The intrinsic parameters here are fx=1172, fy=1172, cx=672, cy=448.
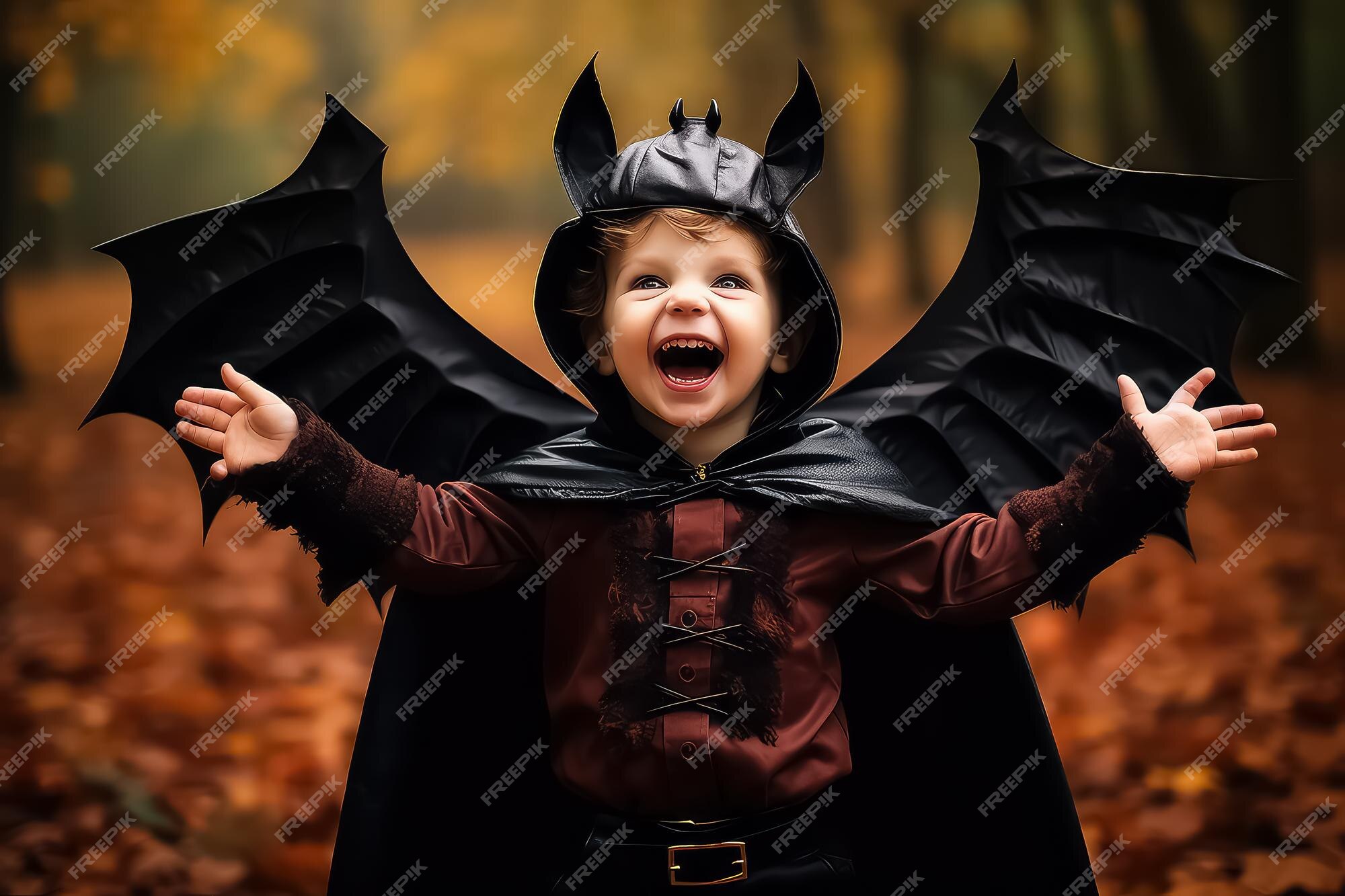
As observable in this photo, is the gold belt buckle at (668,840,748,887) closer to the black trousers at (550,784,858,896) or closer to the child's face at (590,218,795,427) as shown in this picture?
the black trousers at (550,784,858,896)

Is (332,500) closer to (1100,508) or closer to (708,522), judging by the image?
(708,522)

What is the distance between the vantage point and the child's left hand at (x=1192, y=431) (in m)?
1.09

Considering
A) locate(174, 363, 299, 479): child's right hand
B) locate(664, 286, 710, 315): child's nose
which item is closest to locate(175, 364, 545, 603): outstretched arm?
locate(174, 363, 299, 479): child's right hand

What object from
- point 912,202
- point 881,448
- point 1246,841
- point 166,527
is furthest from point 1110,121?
point 166,527

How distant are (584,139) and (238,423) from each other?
1.56ft

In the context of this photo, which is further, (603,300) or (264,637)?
(264,637)

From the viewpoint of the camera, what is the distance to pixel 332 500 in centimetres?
111

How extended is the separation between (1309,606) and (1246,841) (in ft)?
3.41

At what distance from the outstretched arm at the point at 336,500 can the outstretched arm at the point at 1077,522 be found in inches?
17.1

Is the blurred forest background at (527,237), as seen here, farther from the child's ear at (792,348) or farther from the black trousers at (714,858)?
the child's ear at (792,348)

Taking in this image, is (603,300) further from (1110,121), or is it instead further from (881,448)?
(1110,121)

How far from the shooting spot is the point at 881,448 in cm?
137

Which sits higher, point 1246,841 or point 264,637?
point 264,637

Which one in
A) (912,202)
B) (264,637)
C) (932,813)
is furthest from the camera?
(912,202)
